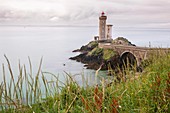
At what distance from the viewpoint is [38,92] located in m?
2.63

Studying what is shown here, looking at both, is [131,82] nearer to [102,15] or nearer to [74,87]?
[74,87]

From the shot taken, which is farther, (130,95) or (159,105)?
(130,95)

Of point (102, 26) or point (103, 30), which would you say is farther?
point (103, 30)

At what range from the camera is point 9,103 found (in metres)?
2.38

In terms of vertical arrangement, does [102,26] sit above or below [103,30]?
above

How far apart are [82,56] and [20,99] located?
106ft

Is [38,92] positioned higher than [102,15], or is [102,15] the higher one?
[102,15]

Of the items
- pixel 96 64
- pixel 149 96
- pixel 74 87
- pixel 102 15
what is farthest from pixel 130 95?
pixel 102 15

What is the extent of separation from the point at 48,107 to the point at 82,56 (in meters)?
32.0

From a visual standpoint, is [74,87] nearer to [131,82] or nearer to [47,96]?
[47,96]

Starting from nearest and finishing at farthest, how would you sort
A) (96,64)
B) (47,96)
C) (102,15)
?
(47,96)
(96,64)
(102,15)

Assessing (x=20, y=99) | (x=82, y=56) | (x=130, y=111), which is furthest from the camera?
(x=82, y=56)

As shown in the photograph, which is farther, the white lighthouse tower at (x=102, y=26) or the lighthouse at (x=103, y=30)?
the lighthouse at (x=103, y=30)

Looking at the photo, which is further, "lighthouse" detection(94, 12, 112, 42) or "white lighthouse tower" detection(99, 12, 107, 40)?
"lighthouse" detection(94, 12, 112, 42)
